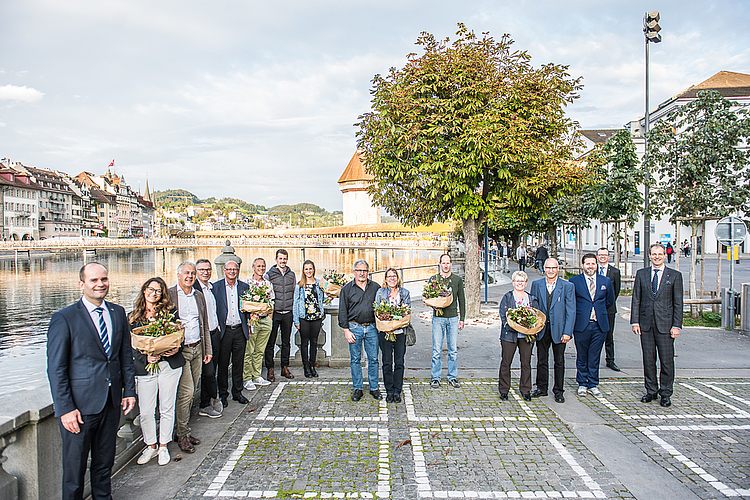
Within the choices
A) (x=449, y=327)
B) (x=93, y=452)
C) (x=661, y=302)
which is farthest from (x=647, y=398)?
(x=93, y=452)

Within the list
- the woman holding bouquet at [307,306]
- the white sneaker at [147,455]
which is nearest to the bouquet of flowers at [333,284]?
the woman holding bouquet at [307,306]

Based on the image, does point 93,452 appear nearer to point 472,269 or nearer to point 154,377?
point 154,377

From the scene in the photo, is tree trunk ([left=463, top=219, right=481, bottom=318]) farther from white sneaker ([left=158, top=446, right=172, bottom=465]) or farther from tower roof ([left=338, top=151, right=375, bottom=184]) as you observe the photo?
tower roof ([left=338, top=151, right=375, bottom=184])

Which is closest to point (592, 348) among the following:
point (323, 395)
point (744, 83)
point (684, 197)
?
point (323, 395)

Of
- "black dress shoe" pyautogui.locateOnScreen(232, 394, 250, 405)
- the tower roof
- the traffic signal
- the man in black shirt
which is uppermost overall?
the tower roof

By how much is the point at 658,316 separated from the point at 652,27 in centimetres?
1084

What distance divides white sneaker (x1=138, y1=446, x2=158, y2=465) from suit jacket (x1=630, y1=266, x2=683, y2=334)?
597cm

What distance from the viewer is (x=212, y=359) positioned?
5.84 metres

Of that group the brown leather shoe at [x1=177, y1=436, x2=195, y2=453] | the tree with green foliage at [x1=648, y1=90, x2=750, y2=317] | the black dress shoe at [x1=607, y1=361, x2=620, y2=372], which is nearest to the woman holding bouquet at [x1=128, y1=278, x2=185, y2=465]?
the brown leather shoe at [x1=177, y1=436, x2=195, y2=453]

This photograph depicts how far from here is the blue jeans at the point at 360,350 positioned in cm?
644

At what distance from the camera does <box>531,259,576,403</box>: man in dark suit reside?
6340 millimetres

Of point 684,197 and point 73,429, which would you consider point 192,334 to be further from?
point 684,197

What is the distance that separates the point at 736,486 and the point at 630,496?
102 centimetres

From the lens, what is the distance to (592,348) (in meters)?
6.79
